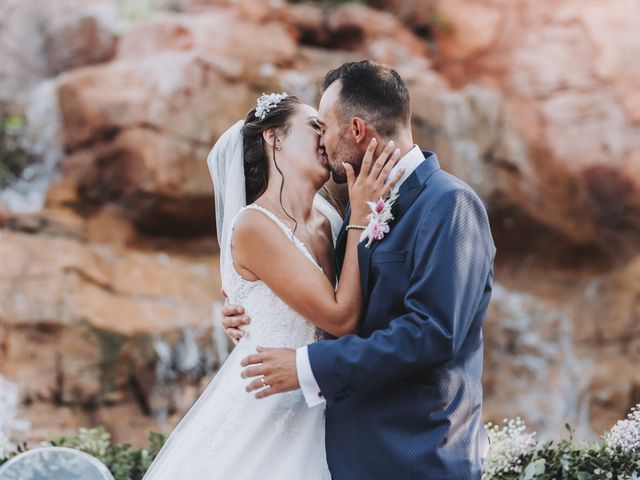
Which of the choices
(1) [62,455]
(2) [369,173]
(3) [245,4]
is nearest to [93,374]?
Answer: (1) [62,455]

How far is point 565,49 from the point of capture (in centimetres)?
1259

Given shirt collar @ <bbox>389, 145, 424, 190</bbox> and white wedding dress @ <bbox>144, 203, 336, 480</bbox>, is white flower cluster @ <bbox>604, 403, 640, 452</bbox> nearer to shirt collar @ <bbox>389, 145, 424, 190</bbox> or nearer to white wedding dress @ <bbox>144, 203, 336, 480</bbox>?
white wedding dress @ <bbox>144, 203, 336, 480</bbox>

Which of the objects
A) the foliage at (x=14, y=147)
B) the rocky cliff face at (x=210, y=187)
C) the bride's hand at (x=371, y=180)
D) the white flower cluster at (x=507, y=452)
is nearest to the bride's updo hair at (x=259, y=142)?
the bride's hand at (x=371, y=180)

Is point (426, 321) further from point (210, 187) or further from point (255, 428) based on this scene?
point (210, 187)

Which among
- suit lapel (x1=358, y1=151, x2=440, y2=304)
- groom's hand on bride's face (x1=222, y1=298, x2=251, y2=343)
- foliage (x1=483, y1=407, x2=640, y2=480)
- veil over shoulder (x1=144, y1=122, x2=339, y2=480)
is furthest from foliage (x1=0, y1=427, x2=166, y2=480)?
suit lapel (x1=358, y1=151, x2=440, y2=304)

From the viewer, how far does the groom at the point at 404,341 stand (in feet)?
10.3

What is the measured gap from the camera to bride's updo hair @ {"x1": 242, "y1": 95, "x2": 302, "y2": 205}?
3.93 metres

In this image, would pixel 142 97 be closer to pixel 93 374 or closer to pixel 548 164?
pixel 93 374

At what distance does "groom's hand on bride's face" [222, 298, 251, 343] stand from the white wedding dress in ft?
0.11

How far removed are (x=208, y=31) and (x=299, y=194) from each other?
7.98m

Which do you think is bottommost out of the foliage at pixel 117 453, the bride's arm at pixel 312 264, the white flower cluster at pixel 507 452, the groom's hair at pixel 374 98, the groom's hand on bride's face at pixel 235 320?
the foliage at pixel 117 453

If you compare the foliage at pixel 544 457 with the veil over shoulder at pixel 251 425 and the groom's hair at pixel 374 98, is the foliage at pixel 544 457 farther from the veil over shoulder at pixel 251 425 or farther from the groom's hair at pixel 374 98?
the groom's hair at pixel 374 98

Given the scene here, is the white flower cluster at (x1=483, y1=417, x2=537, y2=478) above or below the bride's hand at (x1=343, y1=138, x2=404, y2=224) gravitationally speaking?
below

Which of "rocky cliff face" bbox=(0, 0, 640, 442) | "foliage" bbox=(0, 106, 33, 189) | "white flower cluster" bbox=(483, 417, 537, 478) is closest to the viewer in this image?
"white flower cluster" bbox=(483, 417, 537, 478)
